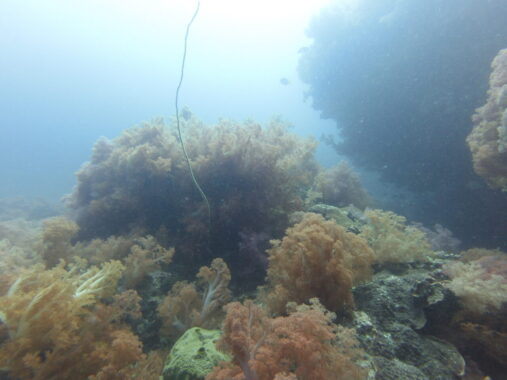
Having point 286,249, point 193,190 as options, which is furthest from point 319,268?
point 193,190

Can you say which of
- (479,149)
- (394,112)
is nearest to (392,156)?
(394,112)

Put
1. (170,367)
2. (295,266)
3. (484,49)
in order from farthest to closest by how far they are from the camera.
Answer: (484,49), (295,266), (170,367)

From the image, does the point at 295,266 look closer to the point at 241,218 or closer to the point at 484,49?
the point at 241,218

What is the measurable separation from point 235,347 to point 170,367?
85 cm

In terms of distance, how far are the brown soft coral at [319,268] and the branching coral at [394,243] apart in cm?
80

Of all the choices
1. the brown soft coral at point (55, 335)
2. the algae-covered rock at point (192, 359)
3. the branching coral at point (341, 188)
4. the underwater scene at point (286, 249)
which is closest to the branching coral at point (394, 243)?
the underwater scene at point (286, 249)

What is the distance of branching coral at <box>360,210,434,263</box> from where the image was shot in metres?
4.04

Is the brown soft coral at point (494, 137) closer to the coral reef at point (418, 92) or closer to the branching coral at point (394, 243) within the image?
the branching coral at point (394, 243)

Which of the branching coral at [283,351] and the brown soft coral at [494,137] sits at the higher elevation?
the brown soft coral at [494,137]

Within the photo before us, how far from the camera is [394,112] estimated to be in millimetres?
15141

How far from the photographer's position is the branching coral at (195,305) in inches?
144

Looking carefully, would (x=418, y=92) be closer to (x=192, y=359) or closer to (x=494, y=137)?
(x=494, y=137)

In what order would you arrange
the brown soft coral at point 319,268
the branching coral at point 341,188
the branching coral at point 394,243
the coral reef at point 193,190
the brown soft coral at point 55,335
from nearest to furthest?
the brown soft coral at point 55,335 → the brown soft coral at point 319,268 → the branching coral at point 394,243 → the coral reef at point 193,190 → the branching coral at point 341,188

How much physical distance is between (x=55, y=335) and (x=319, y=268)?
271cm
